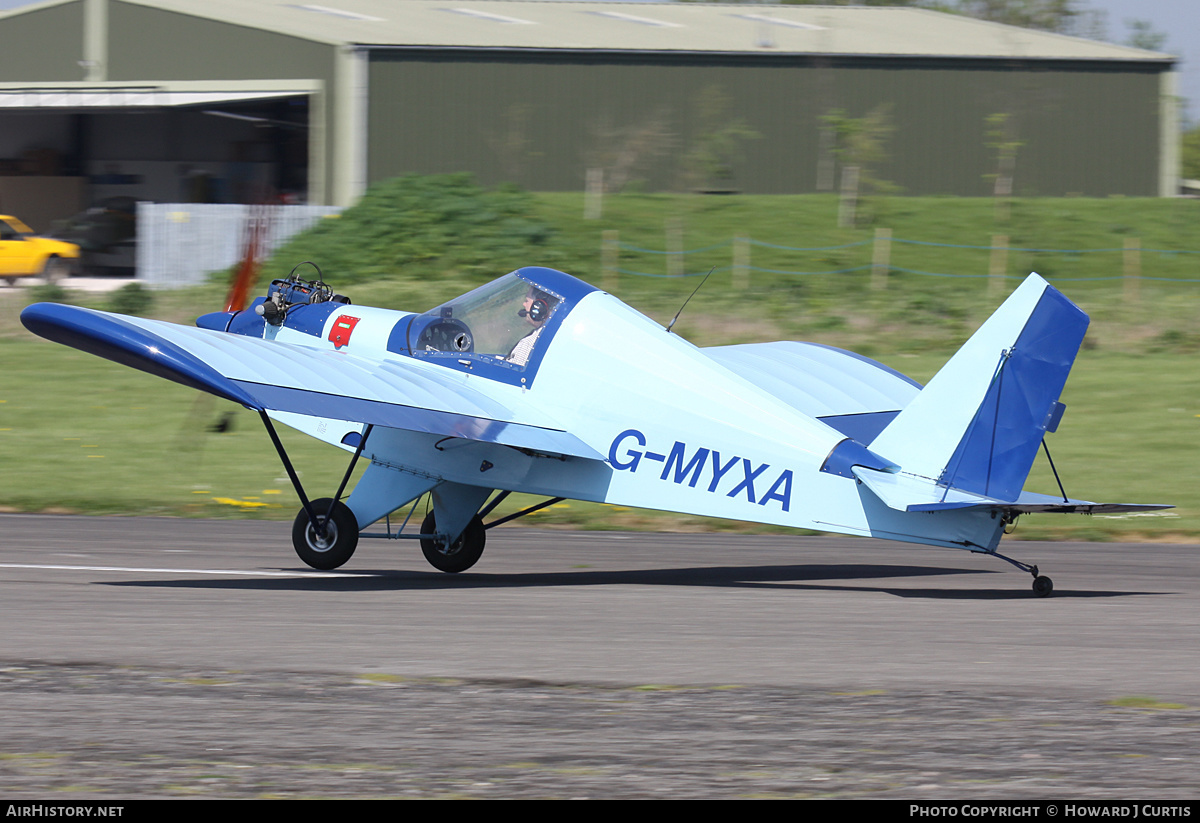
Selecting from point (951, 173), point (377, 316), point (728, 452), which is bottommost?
point (728, 452)

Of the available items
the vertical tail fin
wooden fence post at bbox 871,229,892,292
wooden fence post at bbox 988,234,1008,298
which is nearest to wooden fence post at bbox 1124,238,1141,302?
wooden fence post at bbox 988,234,1008,298

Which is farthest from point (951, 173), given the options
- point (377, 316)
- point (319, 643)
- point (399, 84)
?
point (319, 643)

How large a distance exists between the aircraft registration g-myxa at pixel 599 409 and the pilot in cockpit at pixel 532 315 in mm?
15

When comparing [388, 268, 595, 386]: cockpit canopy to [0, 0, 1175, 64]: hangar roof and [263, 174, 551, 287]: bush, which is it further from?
[0, 0, 1175, 64]: hangar roof

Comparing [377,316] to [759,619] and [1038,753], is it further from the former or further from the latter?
[1038,753]

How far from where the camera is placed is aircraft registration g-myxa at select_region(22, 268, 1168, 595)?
9.30 metres

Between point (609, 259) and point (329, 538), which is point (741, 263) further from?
point (329, 538)

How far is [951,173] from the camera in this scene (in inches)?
1746

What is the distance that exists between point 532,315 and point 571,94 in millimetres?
31978

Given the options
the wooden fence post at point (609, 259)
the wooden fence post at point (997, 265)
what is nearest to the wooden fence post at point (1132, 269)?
the wooden fence post at point (997, 265)

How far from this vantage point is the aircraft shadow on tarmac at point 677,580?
10523mm

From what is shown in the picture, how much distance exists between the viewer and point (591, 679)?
7.58m

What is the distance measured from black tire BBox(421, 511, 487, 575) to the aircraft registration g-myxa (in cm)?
2
